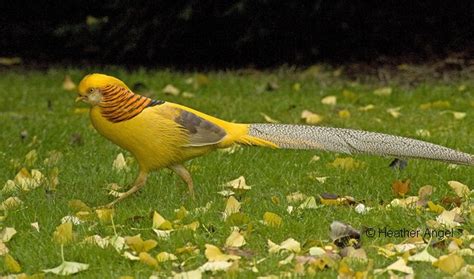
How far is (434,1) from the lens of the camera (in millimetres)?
9961

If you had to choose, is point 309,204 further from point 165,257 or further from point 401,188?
point 165,257

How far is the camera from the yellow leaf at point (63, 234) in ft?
14.9

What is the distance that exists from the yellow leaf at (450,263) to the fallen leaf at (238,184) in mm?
1610

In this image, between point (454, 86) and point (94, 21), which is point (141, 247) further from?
point (94, 21)

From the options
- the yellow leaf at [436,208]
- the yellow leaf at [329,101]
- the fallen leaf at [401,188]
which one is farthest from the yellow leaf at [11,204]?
the yellow leaf at [329,101]

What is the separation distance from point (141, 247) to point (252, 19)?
5446 millimetres

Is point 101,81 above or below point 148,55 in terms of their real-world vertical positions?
above

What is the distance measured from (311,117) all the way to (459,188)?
2265 mm

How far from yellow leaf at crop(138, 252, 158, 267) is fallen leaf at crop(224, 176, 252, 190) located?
1.25m

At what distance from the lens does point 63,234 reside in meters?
4.57

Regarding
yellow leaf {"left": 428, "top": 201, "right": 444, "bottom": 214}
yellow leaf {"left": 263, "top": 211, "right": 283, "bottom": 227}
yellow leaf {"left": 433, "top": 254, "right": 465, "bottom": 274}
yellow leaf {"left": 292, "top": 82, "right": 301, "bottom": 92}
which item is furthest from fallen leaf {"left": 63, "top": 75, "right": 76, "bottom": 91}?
yellow leaf {"left": 433, "top": 254, "right": 465, "bottom": 274}

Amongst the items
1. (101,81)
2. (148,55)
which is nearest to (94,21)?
(148,55)

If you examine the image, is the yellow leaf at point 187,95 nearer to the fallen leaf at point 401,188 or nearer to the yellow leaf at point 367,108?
the yellow leaf at point 367,108

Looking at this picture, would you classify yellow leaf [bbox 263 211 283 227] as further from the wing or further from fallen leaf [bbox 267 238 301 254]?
the wing
